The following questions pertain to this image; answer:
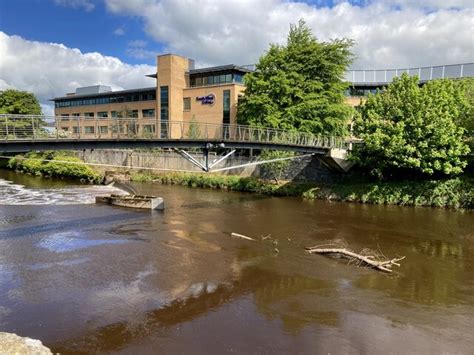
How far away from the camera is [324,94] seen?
43.1 metres

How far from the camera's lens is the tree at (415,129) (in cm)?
2902

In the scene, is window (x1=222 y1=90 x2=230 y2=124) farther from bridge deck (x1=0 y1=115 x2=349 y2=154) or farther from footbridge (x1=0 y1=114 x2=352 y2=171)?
bridge deck (x1=0 y1=115 x2=349 y2=154)

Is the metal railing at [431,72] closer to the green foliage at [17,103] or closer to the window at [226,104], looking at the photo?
the window at [226,104]

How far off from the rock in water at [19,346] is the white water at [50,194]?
24.8m

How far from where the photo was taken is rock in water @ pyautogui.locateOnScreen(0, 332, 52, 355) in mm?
7578

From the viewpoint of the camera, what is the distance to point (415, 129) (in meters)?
29.4

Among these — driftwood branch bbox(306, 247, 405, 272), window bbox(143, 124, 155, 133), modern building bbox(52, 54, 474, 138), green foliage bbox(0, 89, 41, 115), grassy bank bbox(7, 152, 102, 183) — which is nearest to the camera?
driftwood branch bbox(306, 247, 405, 272)

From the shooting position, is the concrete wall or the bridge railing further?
the concrete wall

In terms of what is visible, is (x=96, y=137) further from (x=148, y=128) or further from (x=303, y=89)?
(x=303, y=89)

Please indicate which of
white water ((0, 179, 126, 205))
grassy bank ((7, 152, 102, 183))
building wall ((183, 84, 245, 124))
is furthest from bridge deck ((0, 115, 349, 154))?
grassy bank ((7, 152, 102, 183))

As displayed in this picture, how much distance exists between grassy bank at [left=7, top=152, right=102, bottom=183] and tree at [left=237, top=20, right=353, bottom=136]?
69.7ft

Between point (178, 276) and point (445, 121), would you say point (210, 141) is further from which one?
point (445, 121)

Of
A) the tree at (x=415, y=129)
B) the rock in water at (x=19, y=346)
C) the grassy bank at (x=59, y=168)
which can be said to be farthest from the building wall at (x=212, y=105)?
the rock in water at (x=19, y=346)

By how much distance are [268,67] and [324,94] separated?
6.94 metres
